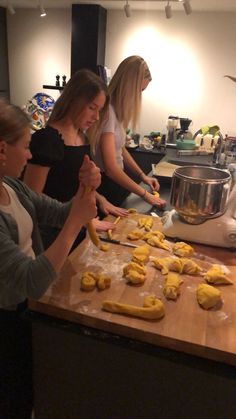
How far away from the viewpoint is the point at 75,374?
Answer: 2.76 feet

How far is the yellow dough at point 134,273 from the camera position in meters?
0.86

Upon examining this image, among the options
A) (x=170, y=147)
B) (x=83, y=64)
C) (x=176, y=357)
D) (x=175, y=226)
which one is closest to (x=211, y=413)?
(x=176, y=357)

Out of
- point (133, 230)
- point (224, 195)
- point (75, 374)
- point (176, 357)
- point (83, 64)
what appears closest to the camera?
point (176, 357)

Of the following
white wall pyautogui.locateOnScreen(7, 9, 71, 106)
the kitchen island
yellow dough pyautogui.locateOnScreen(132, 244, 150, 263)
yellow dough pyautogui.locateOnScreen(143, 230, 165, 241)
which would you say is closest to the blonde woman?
yellow dough pyautogui.locateOnScreen(143, 230, 165, 241)

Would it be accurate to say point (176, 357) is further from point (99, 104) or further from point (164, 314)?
point (99, 104)

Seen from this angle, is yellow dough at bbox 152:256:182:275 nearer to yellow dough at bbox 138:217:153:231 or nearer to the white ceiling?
yellow dough at bbox 138:217:153:231

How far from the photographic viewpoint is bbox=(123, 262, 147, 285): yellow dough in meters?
0.86

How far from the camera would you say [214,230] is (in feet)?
3.57

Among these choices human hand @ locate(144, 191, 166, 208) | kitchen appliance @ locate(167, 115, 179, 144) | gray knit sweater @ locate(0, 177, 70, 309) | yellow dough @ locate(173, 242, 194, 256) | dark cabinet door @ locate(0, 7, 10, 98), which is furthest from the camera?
dark cabinet door @ locate(0, 7, 10, 98)

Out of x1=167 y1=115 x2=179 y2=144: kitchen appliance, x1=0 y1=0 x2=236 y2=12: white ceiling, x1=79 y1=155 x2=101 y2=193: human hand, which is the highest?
x1=0 y1=0 x2=236 y2=12: white ceiling

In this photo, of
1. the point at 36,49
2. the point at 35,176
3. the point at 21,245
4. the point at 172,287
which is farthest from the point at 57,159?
the point at 36,49

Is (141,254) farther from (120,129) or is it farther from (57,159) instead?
(120,129)

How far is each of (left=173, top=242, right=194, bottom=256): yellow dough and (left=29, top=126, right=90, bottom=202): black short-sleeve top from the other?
0.47 metres

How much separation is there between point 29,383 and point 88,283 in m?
0.50
